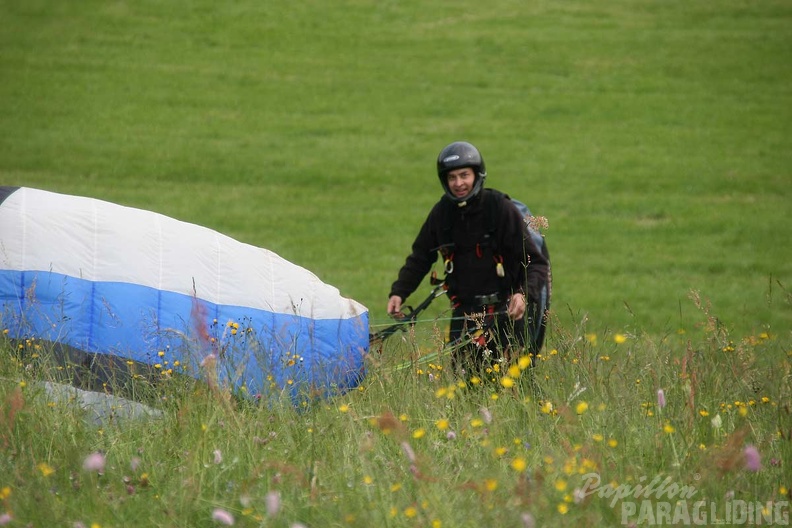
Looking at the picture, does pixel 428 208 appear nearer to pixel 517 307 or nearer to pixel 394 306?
pixel 394 306

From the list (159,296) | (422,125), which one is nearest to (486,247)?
(159,296)

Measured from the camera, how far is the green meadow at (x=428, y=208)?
3.29 metres

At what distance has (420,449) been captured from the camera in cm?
Result: 377

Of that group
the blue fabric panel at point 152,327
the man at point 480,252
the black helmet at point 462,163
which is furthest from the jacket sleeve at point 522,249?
the blue fabric panel at point 152,327

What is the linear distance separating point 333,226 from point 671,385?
39.0 feet

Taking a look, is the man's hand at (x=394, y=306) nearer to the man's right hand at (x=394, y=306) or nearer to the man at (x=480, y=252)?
the man's right hand at (x=394, y=306)

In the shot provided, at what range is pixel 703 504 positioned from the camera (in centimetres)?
313

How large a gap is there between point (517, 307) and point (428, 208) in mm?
11647

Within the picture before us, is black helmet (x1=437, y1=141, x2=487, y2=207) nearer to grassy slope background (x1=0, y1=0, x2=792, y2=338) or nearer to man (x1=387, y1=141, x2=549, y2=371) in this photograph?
man (x1=387, y1=141, x2=549, y2=371)

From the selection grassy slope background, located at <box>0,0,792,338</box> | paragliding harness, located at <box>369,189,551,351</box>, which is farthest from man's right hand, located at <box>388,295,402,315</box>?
grassy slope background, located at <box>0,0,792,338</box>

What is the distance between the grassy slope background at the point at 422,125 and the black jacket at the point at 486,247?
5.71m

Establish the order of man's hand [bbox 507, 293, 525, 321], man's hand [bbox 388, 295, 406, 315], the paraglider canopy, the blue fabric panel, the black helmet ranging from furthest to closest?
1. man's hand [bbox 388, 295, 406, 315]
2. the black helmet
3. man's hand [bbox 507, 293, 525, 321]
4. the paraglider canopy
5. the blue fabric panel

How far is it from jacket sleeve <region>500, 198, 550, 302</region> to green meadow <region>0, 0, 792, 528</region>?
38 centimetres

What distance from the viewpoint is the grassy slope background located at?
15.0 meters
